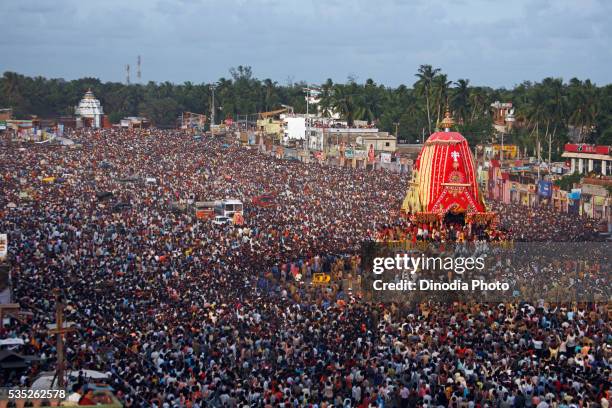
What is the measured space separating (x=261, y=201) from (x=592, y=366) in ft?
109

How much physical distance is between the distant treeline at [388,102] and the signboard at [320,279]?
1609 inches

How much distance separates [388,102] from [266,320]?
267 feet

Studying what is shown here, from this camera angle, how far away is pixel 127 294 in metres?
29.8

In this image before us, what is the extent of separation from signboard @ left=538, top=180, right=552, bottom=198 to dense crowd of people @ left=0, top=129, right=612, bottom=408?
5.28m

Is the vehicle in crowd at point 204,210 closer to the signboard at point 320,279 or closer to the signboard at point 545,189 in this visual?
the signboard at point 320,279

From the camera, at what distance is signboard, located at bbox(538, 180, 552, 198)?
56.8 meters

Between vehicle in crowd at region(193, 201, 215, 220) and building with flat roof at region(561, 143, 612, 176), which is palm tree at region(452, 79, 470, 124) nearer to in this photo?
building with flat roof at region(561, 143, 612, 176)

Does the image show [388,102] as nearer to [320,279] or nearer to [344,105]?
[344,105]

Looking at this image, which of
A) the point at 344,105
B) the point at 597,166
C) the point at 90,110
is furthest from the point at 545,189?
the point at 90,110

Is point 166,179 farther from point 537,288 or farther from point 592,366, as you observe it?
point 592,366

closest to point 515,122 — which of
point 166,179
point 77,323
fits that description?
point 166,179

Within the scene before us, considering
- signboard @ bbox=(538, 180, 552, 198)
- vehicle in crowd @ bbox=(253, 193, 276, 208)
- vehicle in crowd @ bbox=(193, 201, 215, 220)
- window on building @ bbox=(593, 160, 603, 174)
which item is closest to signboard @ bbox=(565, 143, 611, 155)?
window on building @ bbox=(593, 160, 603, 174)

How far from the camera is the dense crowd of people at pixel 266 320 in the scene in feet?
67.6

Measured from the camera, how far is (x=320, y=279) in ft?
113
